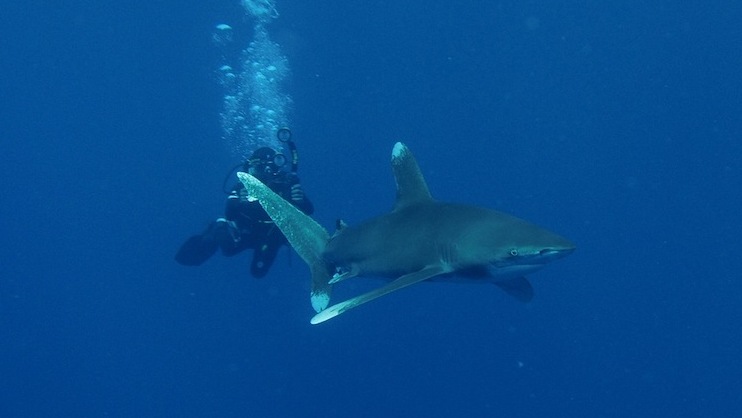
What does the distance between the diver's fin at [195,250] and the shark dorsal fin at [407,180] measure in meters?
7.66

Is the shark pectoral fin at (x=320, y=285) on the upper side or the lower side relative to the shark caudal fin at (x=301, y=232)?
lower

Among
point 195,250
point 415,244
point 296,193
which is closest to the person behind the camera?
point 415,244

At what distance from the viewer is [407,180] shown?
5336mm

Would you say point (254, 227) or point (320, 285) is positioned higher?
point (254, 227)

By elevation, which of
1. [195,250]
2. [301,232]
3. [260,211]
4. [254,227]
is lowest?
[301,232]

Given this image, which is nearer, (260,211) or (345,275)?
(345,275)

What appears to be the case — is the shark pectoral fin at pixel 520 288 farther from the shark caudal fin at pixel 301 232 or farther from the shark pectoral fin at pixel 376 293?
the shark caudal fin at pixel 301 232

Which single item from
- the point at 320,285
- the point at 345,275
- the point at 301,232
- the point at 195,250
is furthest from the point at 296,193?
the point at 195,250

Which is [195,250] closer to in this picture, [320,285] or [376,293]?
[320,285]

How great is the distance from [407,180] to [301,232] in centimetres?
136

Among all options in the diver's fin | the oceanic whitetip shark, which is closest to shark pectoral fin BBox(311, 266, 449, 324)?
the oceanic whitetip shark

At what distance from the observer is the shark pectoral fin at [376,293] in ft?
13.4

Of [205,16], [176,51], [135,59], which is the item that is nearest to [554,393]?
[205,16]

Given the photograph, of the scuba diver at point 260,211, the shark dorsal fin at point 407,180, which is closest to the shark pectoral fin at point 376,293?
the shark dorsal fin at point 407,180
